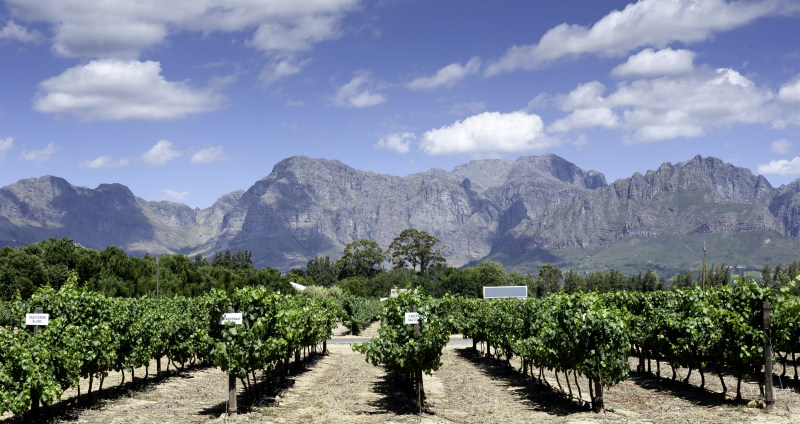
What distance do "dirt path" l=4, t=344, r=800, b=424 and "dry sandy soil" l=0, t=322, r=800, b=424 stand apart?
3 centimetres

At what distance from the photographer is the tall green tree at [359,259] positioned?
138 meters

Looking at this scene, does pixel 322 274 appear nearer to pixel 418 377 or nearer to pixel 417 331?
pixel 418 377

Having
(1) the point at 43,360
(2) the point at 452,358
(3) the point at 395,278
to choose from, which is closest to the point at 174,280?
(2) the point at 452,358

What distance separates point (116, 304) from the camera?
19.3 meters

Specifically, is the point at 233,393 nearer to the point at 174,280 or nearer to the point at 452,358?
the point at 452,358

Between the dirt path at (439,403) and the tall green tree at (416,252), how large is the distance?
116417 millimetres

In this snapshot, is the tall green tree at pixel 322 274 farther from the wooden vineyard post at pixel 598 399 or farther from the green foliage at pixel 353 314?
the wooden vineyard post at pixel 598 399


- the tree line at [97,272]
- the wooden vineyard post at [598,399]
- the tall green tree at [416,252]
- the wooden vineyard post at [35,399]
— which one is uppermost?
the tall green tree at [416,252]

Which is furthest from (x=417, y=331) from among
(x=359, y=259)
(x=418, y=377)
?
(x=359, y=259)

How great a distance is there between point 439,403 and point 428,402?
39cm

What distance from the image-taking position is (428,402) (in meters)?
19.8

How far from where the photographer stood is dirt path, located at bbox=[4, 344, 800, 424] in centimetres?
1678

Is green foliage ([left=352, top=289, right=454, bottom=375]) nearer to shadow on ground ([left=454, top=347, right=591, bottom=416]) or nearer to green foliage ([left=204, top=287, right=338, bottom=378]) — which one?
green foliage ([left=204, top=287, right=338, bottom=378])

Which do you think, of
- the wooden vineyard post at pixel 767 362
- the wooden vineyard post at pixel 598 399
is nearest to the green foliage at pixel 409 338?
the wooden vineyard post at pixel 598 399
